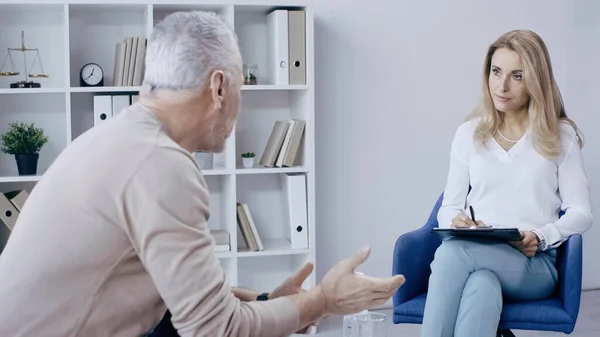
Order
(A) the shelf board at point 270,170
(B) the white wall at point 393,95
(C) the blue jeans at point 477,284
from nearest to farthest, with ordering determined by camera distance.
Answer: (C) the blue jeans at point 477,284 < (A) the shelf board at point 270,170 < (B) the white wall at point 393,95

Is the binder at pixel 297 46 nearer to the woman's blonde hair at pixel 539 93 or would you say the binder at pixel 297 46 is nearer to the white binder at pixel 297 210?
the white binder at pixel 297 210

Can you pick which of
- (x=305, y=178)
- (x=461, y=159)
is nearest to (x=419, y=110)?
(x=305, y=178)

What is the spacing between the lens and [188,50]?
63.9 inches

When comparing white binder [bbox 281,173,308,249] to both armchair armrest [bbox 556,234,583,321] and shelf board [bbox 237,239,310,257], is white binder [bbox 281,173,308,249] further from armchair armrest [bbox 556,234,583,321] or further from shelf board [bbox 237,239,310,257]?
armchair armrest [bbox 556,234,583,321]

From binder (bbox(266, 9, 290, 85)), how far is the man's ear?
1.97 m

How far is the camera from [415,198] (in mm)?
4164

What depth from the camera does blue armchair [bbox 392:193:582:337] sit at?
2629 millimetres

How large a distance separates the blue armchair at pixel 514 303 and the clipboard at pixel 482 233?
201 mm

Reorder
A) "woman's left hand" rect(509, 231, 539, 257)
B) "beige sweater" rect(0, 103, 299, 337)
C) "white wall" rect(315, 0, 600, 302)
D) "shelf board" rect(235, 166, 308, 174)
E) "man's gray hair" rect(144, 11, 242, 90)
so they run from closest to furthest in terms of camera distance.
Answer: "beige sweater" rect(0, 103, 299, 337) → "man's gray hair" rect(144, 11, 242, 90) → "woman's left hand" rect(509, 231, 539, 257) → "shelf board" rect(235, 166, 308, 174) → "white wall" rect(315, 0, 600, 302)

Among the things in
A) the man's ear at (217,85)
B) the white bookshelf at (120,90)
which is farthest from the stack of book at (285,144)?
Result: the man's ear at (217,85)

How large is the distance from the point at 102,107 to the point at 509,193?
1.75 m

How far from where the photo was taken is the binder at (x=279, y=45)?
361cm

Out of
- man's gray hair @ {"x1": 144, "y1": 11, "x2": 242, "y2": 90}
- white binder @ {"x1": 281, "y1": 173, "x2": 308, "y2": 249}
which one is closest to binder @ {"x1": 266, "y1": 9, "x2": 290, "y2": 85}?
white binder @ {"x1": 281, "y1": 173, "x2": 308, "y2": 249}

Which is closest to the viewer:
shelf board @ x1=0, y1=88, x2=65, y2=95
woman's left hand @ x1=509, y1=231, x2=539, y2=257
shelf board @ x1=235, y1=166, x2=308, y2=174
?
woman's left hand @ x1=509, y1=231, x2=539, y2=257
